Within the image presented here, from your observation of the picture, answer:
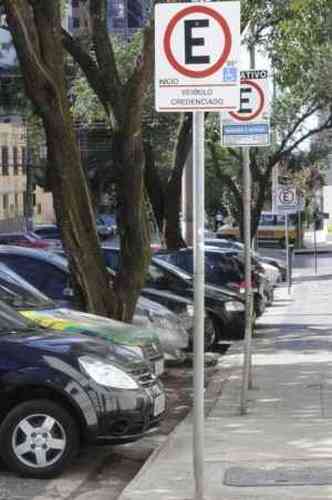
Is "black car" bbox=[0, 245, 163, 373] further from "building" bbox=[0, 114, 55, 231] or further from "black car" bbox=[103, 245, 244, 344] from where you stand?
"building" bbox=[0, 114, 55, 231]

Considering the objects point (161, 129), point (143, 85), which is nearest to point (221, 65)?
point (143, 85)

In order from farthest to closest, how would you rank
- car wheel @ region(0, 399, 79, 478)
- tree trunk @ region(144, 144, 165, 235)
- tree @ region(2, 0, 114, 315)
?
tree trunk @ region(144, 144, 165, 235), tree @ region(2, 0, 114, 315), car wheel @ region(0, 399, 79, 478)

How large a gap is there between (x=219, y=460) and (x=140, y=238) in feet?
17.4

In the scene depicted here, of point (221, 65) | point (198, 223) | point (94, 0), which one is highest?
point (94, 0)

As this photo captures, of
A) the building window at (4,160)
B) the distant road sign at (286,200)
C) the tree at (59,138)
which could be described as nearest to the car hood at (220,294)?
the tree at (59,138)

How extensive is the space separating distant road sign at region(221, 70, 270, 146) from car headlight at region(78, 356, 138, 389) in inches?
125

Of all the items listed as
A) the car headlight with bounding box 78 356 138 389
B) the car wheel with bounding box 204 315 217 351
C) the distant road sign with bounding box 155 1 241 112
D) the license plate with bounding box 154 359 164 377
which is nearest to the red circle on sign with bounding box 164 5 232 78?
the distant road sign with bounding box 155 1 241 112

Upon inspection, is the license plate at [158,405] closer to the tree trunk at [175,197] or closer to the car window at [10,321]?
the car window at [10,321]

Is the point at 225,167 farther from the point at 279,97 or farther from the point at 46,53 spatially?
the point at 46,53

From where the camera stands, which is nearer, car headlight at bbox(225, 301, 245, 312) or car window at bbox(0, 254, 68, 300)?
car window at bbox(0, 254, 68, 300)

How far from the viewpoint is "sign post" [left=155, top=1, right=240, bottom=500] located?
5.90 meters

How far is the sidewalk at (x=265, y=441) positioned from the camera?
6707mm

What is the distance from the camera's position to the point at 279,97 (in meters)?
33.3

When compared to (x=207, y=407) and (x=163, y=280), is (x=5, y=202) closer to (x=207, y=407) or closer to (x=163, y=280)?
(x=163, y=280)
